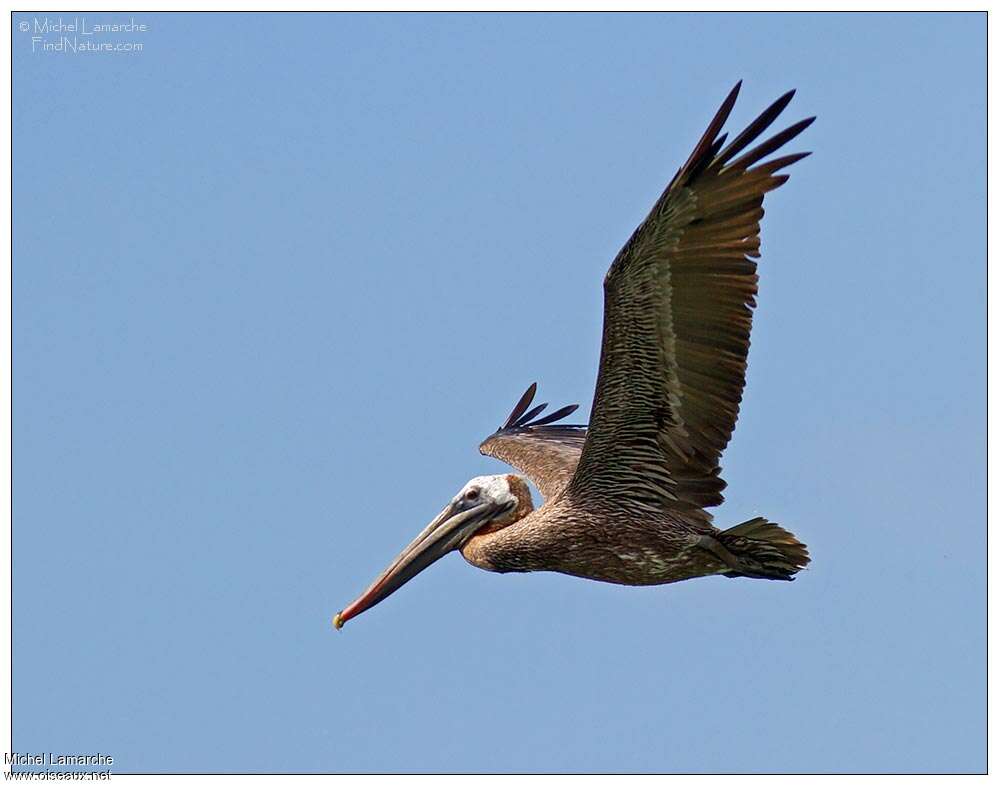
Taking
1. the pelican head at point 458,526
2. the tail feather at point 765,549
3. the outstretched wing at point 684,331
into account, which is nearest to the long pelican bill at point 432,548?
the pelican head at point 458,526

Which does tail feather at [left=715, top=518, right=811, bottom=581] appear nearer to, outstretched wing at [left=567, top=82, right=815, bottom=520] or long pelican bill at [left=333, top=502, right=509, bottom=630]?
outstretched wing at [left=567, top=82, right=815, bottom=520]

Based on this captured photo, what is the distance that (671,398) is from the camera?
12328 mm

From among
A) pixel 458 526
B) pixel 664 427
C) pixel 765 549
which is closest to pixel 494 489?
pixel 458 526

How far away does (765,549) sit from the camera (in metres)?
12.6

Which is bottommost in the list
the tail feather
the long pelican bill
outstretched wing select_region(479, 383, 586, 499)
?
the tail feather

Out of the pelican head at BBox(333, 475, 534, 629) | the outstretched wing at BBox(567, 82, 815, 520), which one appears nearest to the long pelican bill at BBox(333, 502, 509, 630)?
the pelican head at BBox(333, 475, 534, 629)

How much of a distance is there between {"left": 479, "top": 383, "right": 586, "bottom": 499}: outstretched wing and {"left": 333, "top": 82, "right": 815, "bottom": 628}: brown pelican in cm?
69

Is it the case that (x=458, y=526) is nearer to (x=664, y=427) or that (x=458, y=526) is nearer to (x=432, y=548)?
(x=432, y=548)

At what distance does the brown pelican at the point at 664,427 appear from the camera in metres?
11.5

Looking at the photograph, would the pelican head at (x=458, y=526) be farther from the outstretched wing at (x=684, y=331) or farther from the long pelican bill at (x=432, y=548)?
the outstretched wing at (x=684, y=331)

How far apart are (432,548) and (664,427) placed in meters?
2.29

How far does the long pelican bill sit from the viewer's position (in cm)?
1375

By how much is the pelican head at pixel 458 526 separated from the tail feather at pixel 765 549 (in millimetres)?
1869
